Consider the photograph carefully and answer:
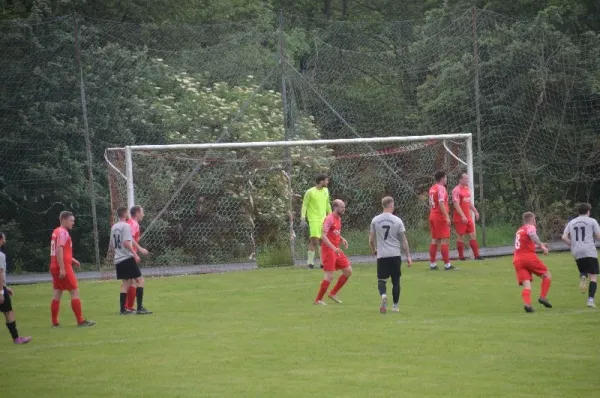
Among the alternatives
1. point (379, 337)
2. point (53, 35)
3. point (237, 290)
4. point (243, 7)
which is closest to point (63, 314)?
point (237, 290)

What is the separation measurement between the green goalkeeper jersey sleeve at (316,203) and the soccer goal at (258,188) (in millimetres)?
2612

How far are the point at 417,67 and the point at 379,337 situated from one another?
1925cm

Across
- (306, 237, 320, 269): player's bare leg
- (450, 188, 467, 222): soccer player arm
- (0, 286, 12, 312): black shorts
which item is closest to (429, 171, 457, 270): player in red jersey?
(450, 188, 467, 222): soccer player arm

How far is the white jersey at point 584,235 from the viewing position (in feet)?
58.2

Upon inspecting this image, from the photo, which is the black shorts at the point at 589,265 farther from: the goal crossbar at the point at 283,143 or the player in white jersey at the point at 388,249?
the goal crossbar at the point at 283,143

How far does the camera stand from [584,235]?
1778 cm

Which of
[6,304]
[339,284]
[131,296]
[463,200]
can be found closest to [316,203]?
[463,200]

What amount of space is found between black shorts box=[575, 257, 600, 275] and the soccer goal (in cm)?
958

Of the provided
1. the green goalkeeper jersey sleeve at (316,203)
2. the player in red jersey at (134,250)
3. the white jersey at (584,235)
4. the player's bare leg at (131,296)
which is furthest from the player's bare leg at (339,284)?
the green goalkeeper jersey sleeve at (316,203)

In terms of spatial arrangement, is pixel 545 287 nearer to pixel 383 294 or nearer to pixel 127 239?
pixel 383 294

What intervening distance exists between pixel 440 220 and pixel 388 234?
6.99 meters

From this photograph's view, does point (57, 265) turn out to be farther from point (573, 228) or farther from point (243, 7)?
point (243, 7)

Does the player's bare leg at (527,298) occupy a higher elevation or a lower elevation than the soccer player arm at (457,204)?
lower

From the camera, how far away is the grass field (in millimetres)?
11867
